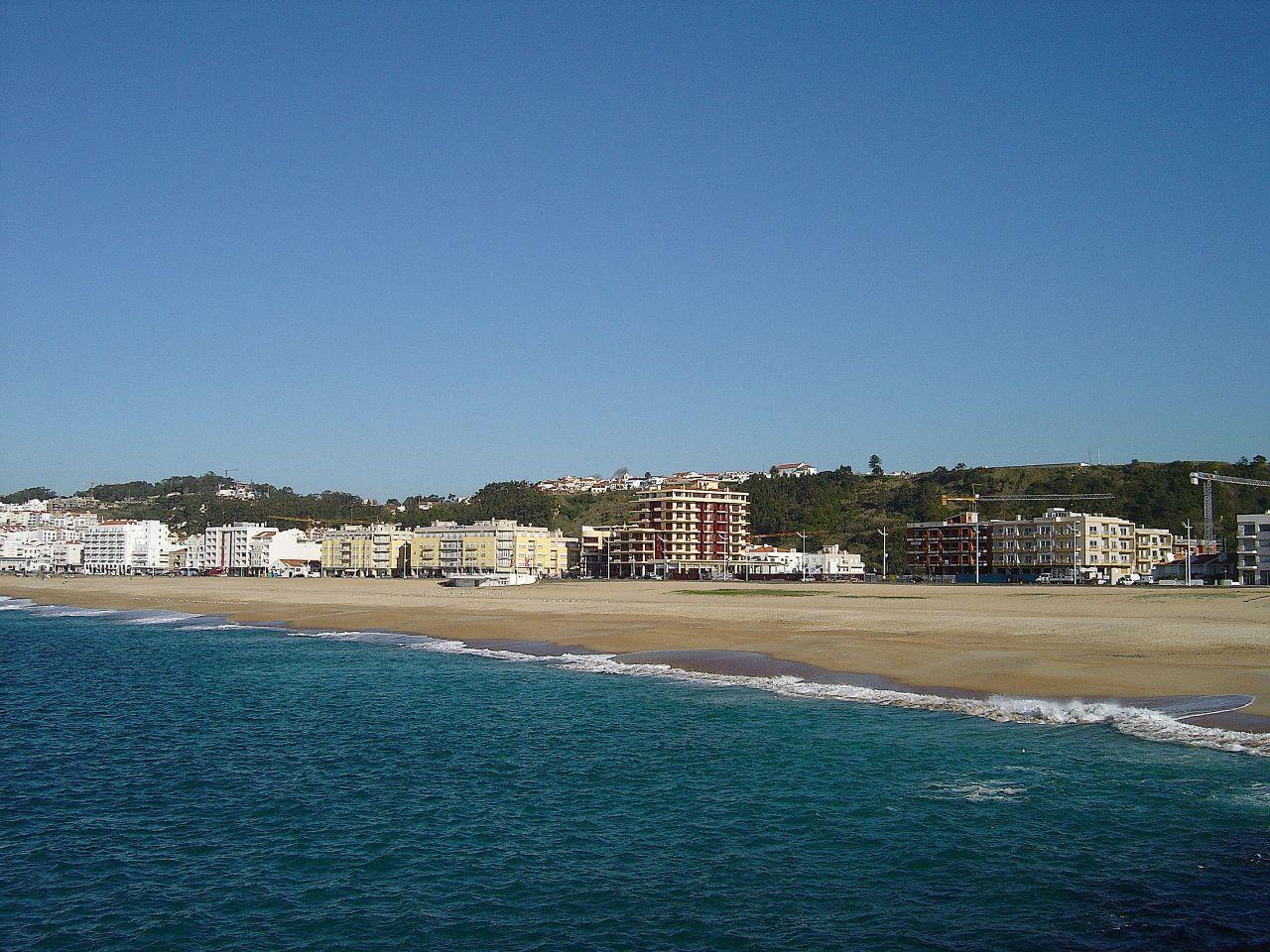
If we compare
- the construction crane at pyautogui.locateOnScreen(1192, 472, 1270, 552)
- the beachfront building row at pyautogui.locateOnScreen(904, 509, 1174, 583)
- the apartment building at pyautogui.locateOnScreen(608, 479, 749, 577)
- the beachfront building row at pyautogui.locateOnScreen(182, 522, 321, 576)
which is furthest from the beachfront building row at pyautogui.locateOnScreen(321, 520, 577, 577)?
the construction crane at pyautogui.locateOnScreen(1192, 472, 1270, 552)

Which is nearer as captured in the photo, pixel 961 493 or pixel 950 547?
pixel 950 547

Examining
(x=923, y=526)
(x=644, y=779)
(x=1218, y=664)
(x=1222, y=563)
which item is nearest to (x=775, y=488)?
(x=923, y=526)

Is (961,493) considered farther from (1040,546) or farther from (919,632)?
(919,632)

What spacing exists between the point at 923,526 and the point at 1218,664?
328 ft

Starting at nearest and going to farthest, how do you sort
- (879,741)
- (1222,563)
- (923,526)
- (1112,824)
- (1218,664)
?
1. (1112,824)
2. (879,741)
3. (1218,664)
4. (1222,563)
5. (923,526)

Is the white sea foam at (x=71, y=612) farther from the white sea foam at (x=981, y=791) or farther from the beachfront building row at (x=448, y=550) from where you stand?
the white sea foam at (x=981, y=791)

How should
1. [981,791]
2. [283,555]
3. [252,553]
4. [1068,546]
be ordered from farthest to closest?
1. [252,553]
2. [283,555]
3. [1068,546]
4. [981,791]

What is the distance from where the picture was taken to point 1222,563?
103250 millimetres

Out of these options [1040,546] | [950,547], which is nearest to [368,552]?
[950,547]

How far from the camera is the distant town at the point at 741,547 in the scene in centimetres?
10856

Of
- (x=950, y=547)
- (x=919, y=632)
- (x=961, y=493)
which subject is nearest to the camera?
(x=919, y=632)

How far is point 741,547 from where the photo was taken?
132 m

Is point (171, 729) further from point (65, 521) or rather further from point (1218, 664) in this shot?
point (65, 521)

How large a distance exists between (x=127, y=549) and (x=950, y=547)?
132785mm
